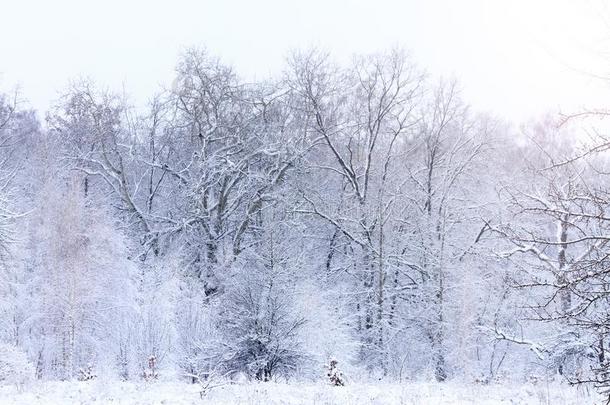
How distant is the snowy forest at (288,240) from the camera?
19.5 meters

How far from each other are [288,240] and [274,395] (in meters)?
12.0

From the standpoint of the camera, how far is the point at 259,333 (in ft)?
56.7

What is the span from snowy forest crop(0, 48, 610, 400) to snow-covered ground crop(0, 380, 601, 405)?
4.90 metres

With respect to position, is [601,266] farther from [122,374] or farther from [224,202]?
[224,202]

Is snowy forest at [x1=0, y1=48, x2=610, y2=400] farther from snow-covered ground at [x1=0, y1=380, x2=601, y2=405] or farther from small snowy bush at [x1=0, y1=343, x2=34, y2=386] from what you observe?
snow-covered ground at [x1=0, y1=380, x2=601, y2=405]

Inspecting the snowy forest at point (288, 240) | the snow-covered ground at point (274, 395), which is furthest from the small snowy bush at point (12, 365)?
the snow-covered ground at point (274, 395)

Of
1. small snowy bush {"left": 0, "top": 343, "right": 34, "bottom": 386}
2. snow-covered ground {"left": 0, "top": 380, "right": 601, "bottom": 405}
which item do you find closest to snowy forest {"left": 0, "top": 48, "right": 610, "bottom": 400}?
small snowy bush {"left": 0, "top": 343, "right": 34, "bottom": 386}

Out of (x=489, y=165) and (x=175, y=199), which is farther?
(x=175, y=199)

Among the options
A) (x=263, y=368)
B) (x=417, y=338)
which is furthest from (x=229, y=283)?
(x=417, y=338)

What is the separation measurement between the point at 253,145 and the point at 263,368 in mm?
18662

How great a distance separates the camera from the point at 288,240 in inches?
914

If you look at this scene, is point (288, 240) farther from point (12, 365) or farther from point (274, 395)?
point (274, 395)

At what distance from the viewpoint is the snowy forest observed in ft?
64.0

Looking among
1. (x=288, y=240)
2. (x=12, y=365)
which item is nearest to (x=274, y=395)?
(x=12, y=365)
